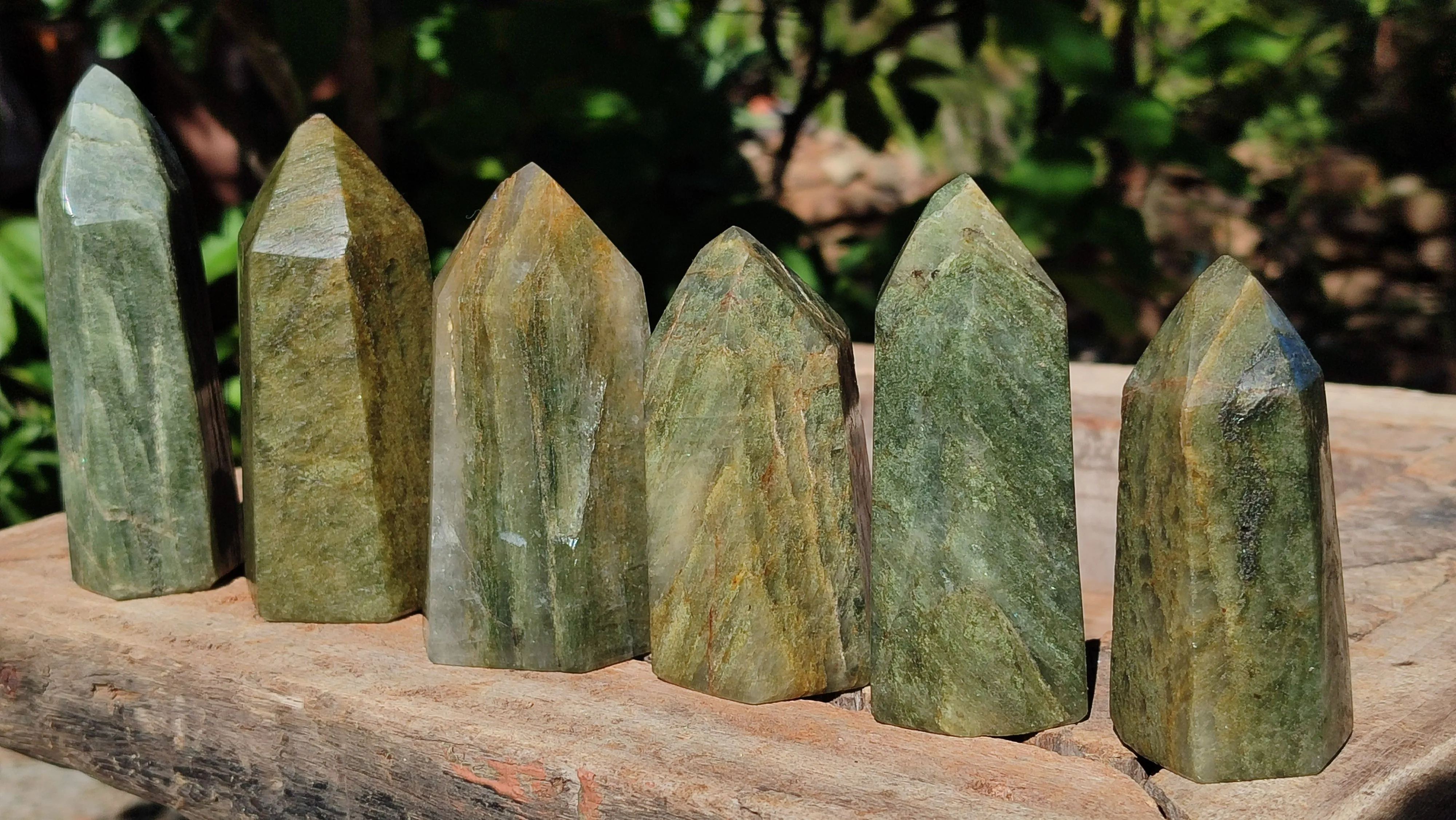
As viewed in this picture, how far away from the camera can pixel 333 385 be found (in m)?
1.59

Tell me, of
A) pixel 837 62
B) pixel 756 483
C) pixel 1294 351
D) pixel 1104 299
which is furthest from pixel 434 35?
pixel 1294 351

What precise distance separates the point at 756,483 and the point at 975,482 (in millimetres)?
241

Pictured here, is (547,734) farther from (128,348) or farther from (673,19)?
(673,19)

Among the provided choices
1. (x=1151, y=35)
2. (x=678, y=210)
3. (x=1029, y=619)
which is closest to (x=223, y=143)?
(x=678, y=210)

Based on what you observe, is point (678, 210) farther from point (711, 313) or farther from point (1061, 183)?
point (711, 313)

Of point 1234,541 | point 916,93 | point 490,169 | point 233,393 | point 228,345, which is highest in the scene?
point 916,93

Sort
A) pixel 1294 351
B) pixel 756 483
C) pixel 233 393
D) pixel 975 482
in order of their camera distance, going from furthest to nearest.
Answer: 1. pixel 233 393
2. pixel 756 483
3. pixel 975 482
4. pixel 1294 351

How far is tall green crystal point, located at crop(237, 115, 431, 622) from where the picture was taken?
1549mm

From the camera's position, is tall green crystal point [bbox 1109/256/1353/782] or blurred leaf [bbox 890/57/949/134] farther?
blurred leaf [bbox 890/57/949/134]

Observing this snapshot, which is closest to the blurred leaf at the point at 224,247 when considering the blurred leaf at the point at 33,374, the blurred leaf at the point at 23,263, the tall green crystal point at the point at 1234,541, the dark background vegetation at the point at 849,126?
the dark background vegetation at the point at 849,126

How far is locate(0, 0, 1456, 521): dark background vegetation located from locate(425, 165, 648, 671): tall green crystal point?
1.32m

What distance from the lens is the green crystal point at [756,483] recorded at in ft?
4.47

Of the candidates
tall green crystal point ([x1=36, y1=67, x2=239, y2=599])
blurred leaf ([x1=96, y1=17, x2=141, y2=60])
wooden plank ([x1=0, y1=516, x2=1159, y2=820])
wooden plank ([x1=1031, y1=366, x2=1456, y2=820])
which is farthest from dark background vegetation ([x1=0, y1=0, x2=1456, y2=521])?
wooden plank ([x1=0, y1=516, x2=1159, y2=820])

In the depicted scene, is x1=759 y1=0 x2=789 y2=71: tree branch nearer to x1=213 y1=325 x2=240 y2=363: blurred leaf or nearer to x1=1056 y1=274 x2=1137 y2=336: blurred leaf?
x1=1056 y1=274 x2=1137 y2=336: blurred leaf
